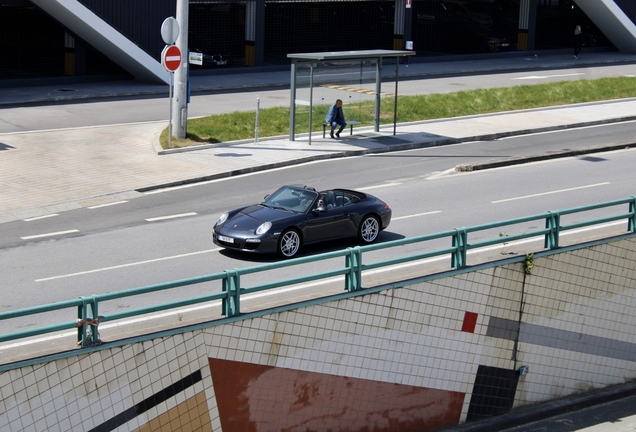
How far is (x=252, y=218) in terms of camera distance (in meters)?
17.2

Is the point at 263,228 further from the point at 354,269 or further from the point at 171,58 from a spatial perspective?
the point at 171,58

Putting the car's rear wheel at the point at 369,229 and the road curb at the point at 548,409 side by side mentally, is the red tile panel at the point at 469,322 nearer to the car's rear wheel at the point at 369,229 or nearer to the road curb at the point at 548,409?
the road curb at the point at 548,409

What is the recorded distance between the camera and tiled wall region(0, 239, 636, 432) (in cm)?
1060

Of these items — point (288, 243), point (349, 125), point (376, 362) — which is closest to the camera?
point (376, 362)

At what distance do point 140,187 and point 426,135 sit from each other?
10.0 m

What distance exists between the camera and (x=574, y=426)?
47.8ft

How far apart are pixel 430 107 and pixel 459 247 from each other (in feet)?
63.6

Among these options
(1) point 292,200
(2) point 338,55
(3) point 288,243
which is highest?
(2) point 338,55

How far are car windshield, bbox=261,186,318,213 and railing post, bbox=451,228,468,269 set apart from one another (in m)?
4.17

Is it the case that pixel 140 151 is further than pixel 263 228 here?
Yes

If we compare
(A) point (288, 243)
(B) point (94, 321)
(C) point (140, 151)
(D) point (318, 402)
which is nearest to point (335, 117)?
(C) point (140, 151)

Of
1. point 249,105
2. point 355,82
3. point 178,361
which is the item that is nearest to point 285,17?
point 249,105

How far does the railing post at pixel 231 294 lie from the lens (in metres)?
11.5

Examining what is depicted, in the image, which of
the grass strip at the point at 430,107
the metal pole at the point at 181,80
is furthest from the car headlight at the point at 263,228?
the metal pole at the point at 181,80
